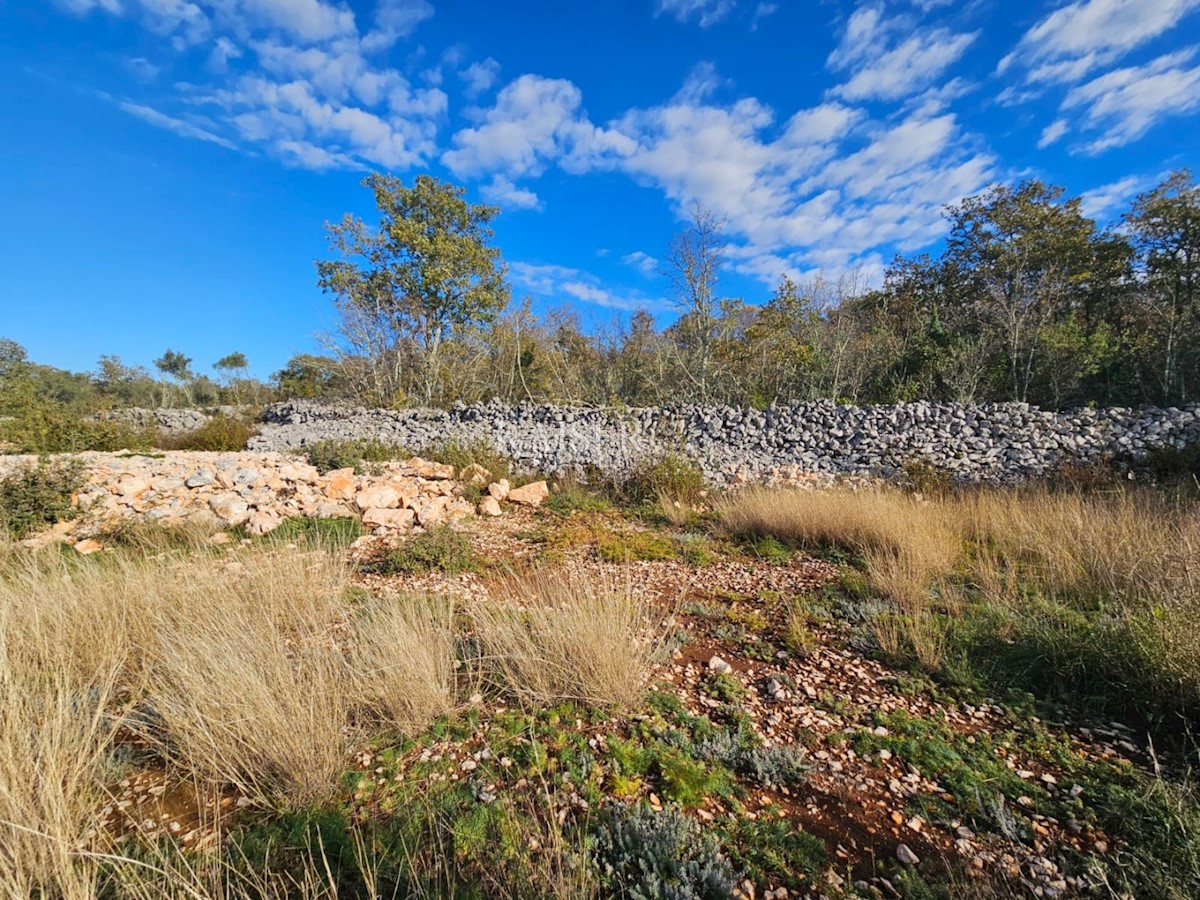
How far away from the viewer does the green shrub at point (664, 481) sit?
23.3 ft

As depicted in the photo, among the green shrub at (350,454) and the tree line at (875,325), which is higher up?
the tree line at (875,325)

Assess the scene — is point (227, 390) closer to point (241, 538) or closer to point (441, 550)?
point (241, 538)

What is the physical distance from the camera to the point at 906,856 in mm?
1598

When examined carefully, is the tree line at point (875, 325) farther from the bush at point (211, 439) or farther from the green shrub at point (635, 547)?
the green shrub at point (635, 547)

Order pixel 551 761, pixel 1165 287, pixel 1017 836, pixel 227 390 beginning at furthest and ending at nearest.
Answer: pixel 227 390, pixel 1165 287, pixel 551 761, pixel 1017 836

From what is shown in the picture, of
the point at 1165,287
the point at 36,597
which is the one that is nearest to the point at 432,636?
the point at 36,597

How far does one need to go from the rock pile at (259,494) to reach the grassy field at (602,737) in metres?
2.04

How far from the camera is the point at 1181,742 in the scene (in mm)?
2080

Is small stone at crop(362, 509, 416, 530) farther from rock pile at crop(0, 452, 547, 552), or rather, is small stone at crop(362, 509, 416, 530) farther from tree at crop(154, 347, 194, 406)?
tree at crop(154, 347, 194, 406)

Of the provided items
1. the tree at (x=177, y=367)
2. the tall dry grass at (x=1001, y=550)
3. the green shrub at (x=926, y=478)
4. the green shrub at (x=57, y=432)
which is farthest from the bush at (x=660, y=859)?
the tree at (x=177, y=367)

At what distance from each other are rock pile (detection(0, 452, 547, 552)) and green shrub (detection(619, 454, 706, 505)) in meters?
1.47

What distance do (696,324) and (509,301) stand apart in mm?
7039

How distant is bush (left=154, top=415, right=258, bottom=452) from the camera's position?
38.5ft

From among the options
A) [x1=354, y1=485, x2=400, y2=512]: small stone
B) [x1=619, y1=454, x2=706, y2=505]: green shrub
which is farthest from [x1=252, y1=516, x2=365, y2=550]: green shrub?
[x1=619, y1=454, x2=706, y2=505]: green shrub
